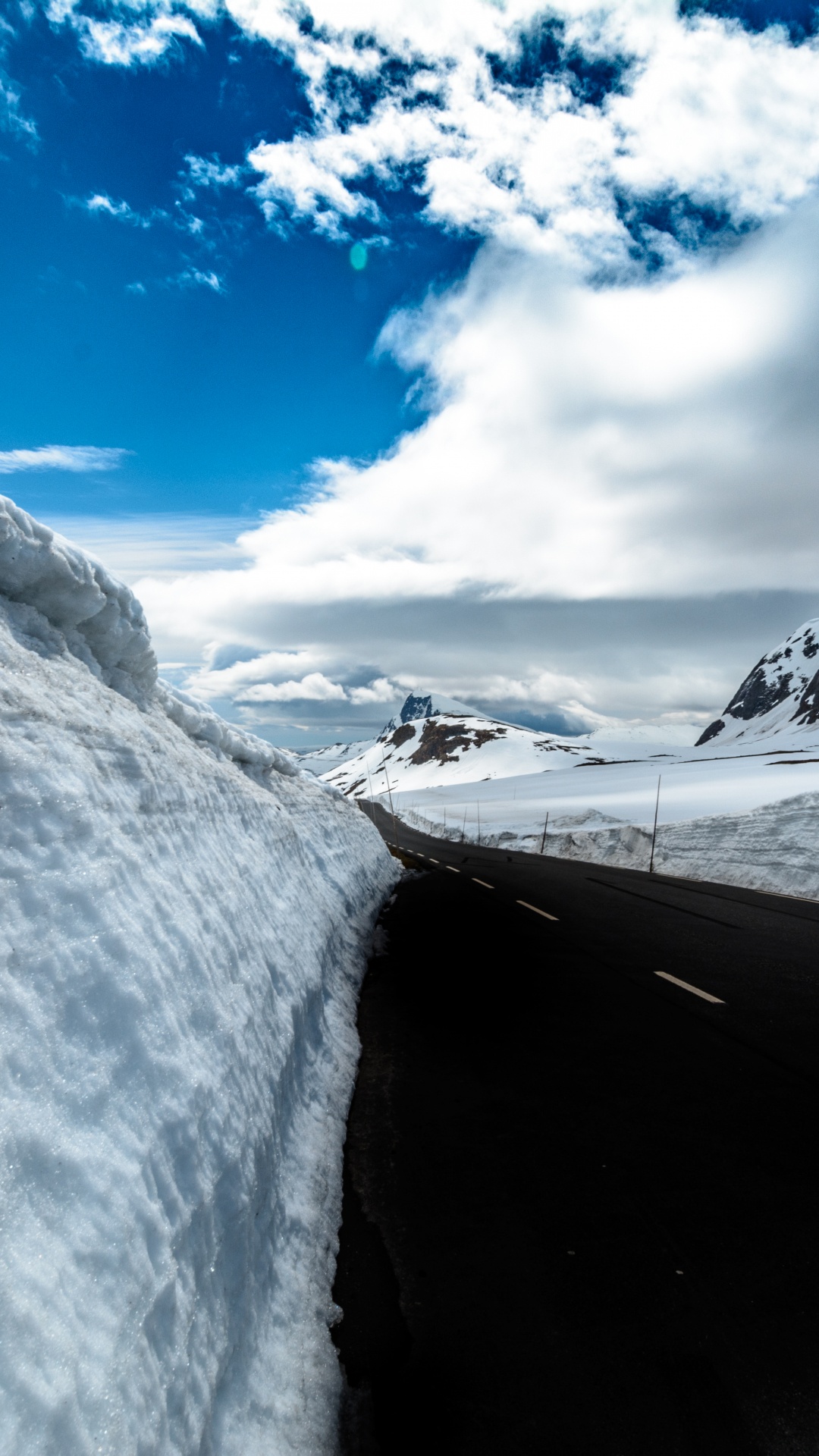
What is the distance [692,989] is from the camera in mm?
7934

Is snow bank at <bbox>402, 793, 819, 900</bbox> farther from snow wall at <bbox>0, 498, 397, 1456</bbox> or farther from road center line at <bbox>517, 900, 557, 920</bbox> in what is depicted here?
snow wall at <bbox>0, 498, 397, 1456</bbox>

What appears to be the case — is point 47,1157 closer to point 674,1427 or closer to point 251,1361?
point 251,1361

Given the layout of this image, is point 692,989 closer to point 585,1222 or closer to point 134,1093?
point 585,1222

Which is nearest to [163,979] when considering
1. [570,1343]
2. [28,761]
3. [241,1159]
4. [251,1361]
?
[241,1159]

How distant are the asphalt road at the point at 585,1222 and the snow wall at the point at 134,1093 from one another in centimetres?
33

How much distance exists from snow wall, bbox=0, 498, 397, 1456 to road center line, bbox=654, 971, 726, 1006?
4.08 metres

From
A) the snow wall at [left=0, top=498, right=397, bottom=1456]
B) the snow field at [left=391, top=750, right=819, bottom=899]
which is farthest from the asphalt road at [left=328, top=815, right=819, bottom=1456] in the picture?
the snow field at [left=391, top=750, right=819, bottom=899]

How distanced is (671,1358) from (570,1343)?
39 cm

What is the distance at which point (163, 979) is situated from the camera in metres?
3.37

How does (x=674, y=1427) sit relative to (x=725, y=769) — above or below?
below

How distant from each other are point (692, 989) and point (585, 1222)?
188 inches

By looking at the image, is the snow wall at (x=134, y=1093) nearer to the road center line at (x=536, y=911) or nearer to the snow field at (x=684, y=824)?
the road center line at (x=536, y=911)

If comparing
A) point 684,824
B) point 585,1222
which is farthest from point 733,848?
point 585,1222

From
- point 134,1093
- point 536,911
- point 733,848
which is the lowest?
point 536,911
